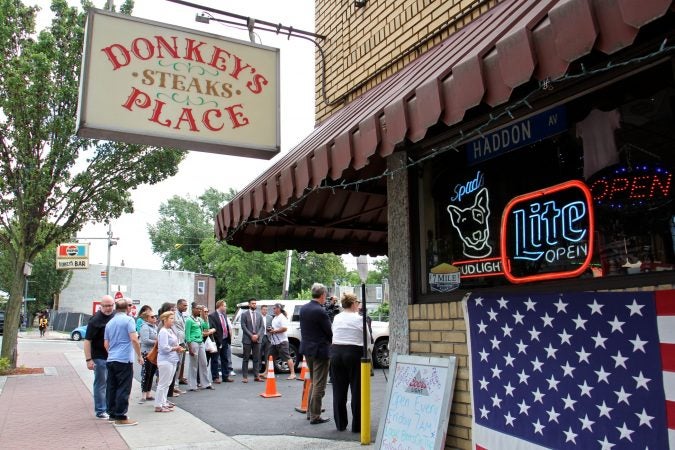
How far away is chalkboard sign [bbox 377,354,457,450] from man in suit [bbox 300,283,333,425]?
2734 mm

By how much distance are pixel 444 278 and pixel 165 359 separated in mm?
5876

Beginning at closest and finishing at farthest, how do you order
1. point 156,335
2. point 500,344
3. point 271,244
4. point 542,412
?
point 542,412 < point 500,344 < point 271,244 < point 156,335

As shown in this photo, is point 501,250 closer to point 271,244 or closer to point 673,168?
point 673,168

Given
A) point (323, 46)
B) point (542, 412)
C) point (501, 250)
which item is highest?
point (323, 46)

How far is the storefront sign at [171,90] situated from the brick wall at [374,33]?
1.34 m

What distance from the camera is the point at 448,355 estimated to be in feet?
13.4

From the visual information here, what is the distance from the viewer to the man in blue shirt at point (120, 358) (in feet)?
24.5

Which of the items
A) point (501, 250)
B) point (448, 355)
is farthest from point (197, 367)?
point (501, 250)

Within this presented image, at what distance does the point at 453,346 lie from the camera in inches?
159

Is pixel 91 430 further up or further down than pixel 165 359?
further down

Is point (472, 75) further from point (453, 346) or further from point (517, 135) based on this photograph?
point (453, 346)

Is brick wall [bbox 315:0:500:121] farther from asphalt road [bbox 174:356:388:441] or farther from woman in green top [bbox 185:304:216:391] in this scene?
woman in green top [bbox 185:304:216:391]

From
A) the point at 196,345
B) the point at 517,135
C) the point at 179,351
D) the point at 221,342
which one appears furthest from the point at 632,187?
the point at 221,342

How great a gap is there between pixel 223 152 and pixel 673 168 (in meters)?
3.81
